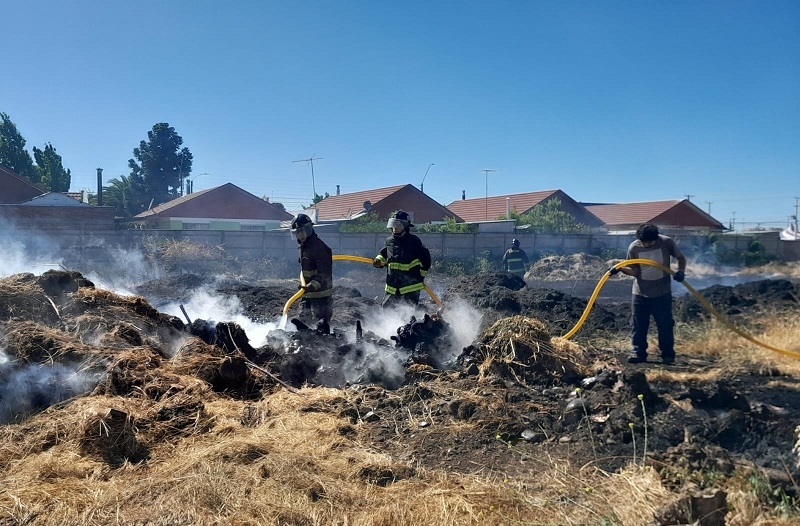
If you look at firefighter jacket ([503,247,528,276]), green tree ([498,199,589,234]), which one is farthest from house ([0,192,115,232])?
green tree ([498,199,589,234])

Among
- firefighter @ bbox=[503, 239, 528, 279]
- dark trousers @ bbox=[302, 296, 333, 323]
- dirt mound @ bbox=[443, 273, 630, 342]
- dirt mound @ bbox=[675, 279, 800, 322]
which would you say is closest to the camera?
dark trousers @ bbox=[302, 296, 333, 323]

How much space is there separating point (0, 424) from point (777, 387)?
697 centimetres

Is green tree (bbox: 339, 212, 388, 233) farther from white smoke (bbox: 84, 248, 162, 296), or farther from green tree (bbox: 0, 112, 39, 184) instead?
green tree (bbox: 0, 112, 39, 184)

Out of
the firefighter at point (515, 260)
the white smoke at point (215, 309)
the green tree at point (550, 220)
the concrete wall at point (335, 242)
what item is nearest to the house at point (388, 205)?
the green tree at point (550, 220)

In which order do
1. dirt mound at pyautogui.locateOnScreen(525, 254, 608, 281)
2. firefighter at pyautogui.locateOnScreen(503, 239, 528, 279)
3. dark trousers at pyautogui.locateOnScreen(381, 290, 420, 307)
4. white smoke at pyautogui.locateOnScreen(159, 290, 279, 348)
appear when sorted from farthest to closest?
dirt mound at pyautogui.locateOnScreen(525, 254, 608, 281)
firefighter at pyautogui.locateOnScreen(503, 239, 528, 279)
white smoke at pyautogui.locateOnScreen(159, 290, 279, 348)
dark trousers at pyautogui.locateOnScreen(381, 290, 420, 307)

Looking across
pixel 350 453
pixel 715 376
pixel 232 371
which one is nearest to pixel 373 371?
pixel 232 371

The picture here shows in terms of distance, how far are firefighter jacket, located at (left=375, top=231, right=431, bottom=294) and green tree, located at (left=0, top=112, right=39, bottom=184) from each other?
4659 centimetres

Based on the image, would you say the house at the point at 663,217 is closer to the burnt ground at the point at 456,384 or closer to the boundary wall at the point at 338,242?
the boundary wall at the point at 338,242

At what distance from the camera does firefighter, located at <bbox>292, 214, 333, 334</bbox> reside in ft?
23.9

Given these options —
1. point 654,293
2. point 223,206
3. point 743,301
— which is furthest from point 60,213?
point 654,293

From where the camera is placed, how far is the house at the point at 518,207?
39.9 m

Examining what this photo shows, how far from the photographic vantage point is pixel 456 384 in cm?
563

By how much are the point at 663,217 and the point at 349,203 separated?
21210mm

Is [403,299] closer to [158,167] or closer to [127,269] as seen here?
[127,269]
